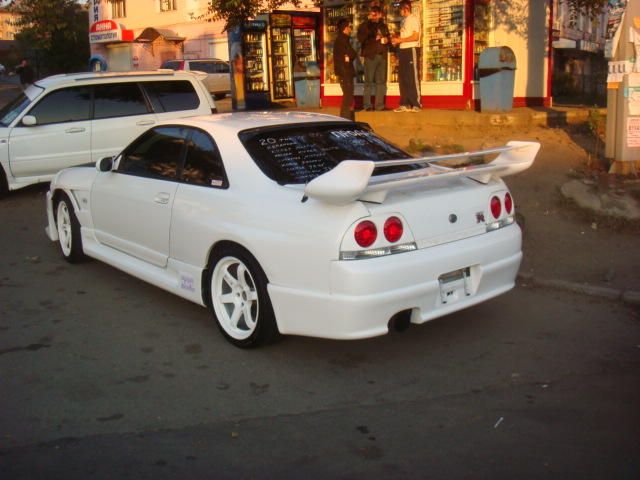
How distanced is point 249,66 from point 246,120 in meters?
15.1

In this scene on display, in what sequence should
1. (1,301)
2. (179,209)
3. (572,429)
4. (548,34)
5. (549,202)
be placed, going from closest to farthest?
1. (572,429)
2. (179,209)
3. (1,301)
4. (549,202)
5. (548,34)

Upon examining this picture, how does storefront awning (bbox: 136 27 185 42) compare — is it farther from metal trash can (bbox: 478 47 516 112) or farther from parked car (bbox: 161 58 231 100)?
metal trash can (bbox: 478 47 516 112)

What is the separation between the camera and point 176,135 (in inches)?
237

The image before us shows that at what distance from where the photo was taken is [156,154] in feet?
20.3

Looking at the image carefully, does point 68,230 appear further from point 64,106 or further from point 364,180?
point 364,180

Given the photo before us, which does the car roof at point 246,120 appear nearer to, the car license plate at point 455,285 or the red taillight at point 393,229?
the red taillight at point 393,229

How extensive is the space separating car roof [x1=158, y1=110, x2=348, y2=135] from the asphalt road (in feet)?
4.92

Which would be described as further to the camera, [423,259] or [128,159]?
[128,159]

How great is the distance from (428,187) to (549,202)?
4023mm

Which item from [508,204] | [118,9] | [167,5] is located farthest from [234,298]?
[118,9]

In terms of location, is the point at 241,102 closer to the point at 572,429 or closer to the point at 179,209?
the point at 179,209

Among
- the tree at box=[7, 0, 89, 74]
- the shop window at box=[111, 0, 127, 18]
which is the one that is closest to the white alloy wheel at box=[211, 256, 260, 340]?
the tree at box=[7, 0, 89, 74]

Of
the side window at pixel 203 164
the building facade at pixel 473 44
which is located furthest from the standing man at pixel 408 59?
the side window at pixel 203 164

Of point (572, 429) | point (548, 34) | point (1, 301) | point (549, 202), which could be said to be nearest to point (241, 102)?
point (548, 34)
